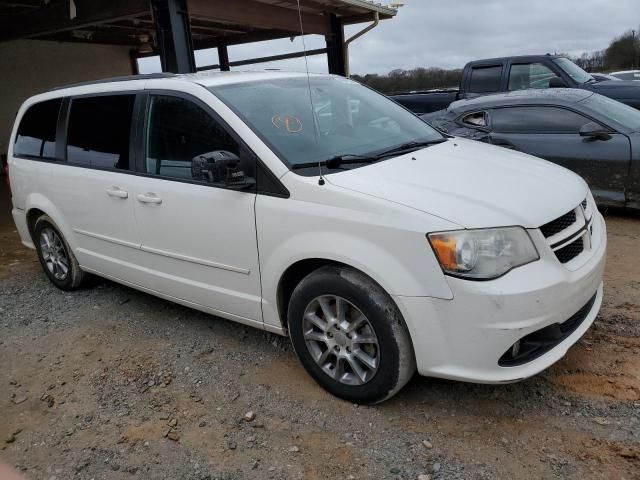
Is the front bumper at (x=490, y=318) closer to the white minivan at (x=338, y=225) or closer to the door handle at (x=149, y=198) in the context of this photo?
the white minivan at (x=338, y=225)

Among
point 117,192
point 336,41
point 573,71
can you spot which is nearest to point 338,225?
point 117,192

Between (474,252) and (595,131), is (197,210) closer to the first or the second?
(474,252)

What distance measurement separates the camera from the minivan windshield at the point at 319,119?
10.6 feet

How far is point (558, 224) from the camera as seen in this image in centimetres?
280

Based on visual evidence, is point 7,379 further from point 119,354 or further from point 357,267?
point 357,267

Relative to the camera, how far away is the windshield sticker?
3.31 m

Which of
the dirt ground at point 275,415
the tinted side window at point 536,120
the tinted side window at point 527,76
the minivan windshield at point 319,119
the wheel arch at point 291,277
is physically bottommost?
the dirt ground at point 275,415

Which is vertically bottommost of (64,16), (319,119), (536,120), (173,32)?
(536,120)

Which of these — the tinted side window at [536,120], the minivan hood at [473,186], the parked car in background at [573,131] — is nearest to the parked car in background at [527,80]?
the parked car in background at [573,131]

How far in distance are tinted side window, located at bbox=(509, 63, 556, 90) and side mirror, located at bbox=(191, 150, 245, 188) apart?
7597 mm

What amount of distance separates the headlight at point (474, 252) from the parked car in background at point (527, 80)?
738cm

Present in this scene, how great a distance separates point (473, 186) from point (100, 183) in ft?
8.90

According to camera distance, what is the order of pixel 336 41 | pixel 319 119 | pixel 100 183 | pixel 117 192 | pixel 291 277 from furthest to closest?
pixel 336 41
pixel 100 183
pixel 117 192
pixel 319 119
pixel 291 277

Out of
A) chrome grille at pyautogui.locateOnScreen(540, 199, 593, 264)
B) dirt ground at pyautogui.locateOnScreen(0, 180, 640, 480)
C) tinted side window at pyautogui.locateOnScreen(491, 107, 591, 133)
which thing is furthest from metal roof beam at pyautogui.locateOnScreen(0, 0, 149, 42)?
chrome grille at pyautogui.locateOnScreen(540, 199, 593, 264)
